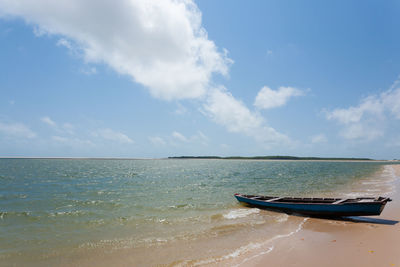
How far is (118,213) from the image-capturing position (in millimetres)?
16672

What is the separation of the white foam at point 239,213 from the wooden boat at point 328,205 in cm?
119

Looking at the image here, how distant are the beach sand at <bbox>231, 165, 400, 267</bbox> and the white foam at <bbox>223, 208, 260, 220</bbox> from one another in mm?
4294

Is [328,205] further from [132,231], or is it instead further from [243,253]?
[132,231]

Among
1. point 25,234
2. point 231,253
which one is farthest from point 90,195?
point 231,253

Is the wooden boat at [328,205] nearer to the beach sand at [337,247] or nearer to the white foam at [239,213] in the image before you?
the beach sand at [337,247]

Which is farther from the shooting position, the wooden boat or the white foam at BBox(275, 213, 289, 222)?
the white foam at BBox(275, 213, 289, 222)

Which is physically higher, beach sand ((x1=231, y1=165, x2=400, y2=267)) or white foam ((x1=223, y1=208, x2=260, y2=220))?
beach sand ((x1=231, y1=165, x2=400, y2=267))

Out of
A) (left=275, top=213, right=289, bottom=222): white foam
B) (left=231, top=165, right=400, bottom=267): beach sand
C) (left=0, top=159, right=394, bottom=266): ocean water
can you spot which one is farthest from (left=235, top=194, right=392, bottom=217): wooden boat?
(left=275, top=213, right=289, bottom=222): white foam

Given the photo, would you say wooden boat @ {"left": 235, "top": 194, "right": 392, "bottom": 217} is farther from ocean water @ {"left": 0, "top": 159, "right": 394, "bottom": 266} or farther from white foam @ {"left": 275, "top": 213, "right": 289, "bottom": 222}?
→ white foam @ {"left": 275, "top": 213, "right": 289, "bottom": 222}

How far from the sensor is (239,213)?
56.0 feet

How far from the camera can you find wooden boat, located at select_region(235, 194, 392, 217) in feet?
45.6

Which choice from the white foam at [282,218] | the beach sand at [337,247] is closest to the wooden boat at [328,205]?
the beach sand at [337,247]

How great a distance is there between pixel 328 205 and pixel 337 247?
239 inches

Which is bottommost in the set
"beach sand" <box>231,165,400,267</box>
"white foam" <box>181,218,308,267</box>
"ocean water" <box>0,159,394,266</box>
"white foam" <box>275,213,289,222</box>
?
"ocean water" <box>0,159,394,266</box>
